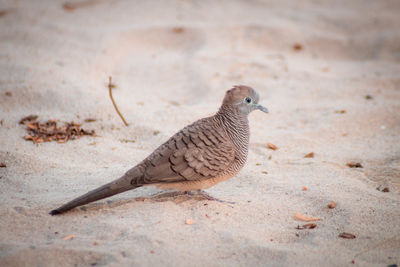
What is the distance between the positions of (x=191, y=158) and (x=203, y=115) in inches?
90.1

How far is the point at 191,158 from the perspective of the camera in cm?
346

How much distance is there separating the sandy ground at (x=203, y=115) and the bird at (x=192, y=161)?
246mm

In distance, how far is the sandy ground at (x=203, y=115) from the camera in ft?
10.2

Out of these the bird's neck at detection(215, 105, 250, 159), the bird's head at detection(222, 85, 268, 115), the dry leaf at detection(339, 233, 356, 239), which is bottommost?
the dry leaf at detection(339, 233, 356, 239)

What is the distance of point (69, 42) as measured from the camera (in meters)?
7.41

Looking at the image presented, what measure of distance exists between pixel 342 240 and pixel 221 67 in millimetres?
4549

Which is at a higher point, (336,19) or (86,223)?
(336,19)

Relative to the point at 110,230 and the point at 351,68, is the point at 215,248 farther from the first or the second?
the point at 351,68

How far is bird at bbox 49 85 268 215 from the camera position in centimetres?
336

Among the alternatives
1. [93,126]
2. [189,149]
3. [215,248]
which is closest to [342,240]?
[215,248]

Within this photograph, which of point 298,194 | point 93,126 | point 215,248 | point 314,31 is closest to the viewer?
point 215,248

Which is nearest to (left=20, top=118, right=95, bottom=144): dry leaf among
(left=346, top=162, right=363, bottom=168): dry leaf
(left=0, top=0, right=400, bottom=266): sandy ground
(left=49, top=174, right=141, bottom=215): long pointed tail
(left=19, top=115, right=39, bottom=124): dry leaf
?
(left=19, top=115, right=39, bottom=124): dry leaf

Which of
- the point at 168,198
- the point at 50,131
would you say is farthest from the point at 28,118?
the point at 168,198

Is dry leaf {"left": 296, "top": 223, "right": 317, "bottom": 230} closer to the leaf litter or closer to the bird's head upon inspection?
the bird's head
